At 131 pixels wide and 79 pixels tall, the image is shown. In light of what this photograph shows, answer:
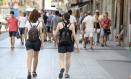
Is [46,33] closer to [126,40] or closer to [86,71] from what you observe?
[126,40]

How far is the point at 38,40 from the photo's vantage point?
12633 mm

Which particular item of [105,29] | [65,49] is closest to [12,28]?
[105,29]

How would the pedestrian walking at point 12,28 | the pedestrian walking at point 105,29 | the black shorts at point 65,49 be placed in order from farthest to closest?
1. the pedestrian walking at point 105,29
2. the pedestrian walking at point 12,28
3. the black shorts at point 65,49

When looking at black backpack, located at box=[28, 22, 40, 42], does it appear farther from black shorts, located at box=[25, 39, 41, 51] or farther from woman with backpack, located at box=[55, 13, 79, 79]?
woman with backpack, located at box=[55, 13, 79, 79]

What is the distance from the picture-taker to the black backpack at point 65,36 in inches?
508

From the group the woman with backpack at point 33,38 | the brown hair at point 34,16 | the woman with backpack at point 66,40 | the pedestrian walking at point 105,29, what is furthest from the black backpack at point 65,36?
the pedestrian walking at point 105,29

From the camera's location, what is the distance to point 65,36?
42.5 feet

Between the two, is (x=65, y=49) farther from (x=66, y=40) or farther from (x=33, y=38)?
(x=33, y=38)

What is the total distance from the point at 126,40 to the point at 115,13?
5786 millimetres

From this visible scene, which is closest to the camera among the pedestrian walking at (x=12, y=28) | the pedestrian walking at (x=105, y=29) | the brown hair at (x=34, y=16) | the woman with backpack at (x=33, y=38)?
the woman with backpack at (x=33, y=38)

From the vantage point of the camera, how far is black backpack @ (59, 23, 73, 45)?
12895 mm

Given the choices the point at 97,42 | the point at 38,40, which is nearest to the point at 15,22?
the point at 97,42

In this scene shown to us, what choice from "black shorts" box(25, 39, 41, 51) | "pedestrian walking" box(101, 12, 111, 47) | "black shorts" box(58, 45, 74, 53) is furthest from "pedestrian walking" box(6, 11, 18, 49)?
"black shorts" box(25, 39, 41, 51)

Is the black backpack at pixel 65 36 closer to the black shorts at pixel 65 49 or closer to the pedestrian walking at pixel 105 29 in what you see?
the black shorts at pixel 65 49
